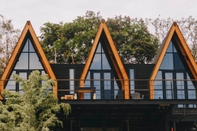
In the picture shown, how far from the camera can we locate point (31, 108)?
67.5 feet

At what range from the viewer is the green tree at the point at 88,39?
142ft

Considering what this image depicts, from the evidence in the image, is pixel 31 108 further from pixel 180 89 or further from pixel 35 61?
pixel 180 89

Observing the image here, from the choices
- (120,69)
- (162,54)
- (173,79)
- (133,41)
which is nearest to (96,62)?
(120,69)

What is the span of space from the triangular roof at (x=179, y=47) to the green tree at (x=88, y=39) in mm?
15616

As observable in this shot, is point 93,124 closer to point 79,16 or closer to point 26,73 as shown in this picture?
point 26,73

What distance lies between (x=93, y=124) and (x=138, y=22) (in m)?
21.8

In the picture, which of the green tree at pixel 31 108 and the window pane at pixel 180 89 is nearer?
the green tree at pixel 31 108

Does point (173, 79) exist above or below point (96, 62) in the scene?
below

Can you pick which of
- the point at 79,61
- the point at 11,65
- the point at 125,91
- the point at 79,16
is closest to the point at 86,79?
the point at 125,91

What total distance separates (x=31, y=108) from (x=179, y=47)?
1100 centimetres

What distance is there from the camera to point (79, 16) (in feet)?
151

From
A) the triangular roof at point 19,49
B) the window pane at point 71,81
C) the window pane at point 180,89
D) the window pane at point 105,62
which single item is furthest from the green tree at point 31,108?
the window pane at point 180,89

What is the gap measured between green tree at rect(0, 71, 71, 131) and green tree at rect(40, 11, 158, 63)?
2108 centimetres

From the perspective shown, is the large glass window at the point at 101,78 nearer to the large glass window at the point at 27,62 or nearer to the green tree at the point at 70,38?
the large glass window at the point at 27,62
